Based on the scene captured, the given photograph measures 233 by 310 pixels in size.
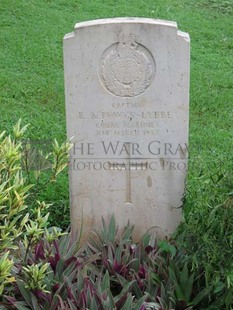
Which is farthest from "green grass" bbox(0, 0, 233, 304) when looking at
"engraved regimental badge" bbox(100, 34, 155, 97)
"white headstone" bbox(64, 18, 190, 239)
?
"engraved regimental badge" bbox(100, 34, 155, 97)

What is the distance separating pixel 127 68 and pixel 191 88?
3.36 meters

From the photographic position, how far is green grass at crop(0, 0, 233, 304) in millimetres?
3797

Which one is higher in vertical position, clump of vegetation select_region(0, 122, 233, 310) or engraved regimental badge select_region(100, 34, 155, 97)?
engraved regimental badge select_region(100, 34, 155, 97)

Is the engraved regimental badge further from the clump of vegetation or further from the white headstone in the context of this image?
the clump of vegetation

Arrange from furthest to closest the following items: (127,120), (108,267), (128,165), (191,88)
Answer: (191,88), (128,165), (127,120), (108,267)

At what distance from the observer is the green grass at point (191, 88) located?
380 centimetres

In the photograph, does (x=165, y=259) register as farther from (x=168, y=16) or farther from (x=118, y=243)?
(x=168, y=16)

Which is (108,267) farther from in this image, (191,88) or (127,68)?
(191,88)

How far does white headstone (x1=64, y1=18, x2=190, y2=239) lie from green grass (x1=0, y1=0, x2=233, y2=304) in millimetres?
270

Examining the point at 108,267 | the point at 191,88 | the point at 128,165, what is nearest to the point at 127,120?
the point at 128,165

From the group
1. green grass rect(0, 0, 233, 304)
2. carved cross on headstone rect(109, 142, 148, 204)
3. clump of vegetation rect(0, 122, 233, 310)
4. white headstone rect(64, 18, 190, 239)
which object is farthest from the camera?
carved cross on headstone rect(109, 142, 148, 204)

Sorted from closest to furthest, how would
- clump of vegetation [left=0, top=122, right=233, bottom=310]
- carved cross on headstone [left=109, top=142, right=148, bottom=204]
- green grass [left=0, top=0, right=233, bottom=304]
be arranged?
1. clump of vegetation [left=0, top=122, right=233, bottom=310]
2. green grass [left=0, top=0, right=233, bottom=304]
3. carved cross on headstone [left=109, top=142, right=148, bottom=204]

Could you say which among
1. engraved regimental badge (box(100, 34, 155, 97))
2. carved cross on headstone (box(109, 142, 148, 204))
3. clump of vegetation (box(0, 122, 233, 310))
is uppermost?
engraved regimental badge (box(100, 34, 155, 97))

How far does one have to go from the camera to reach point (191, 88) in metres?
7.32
